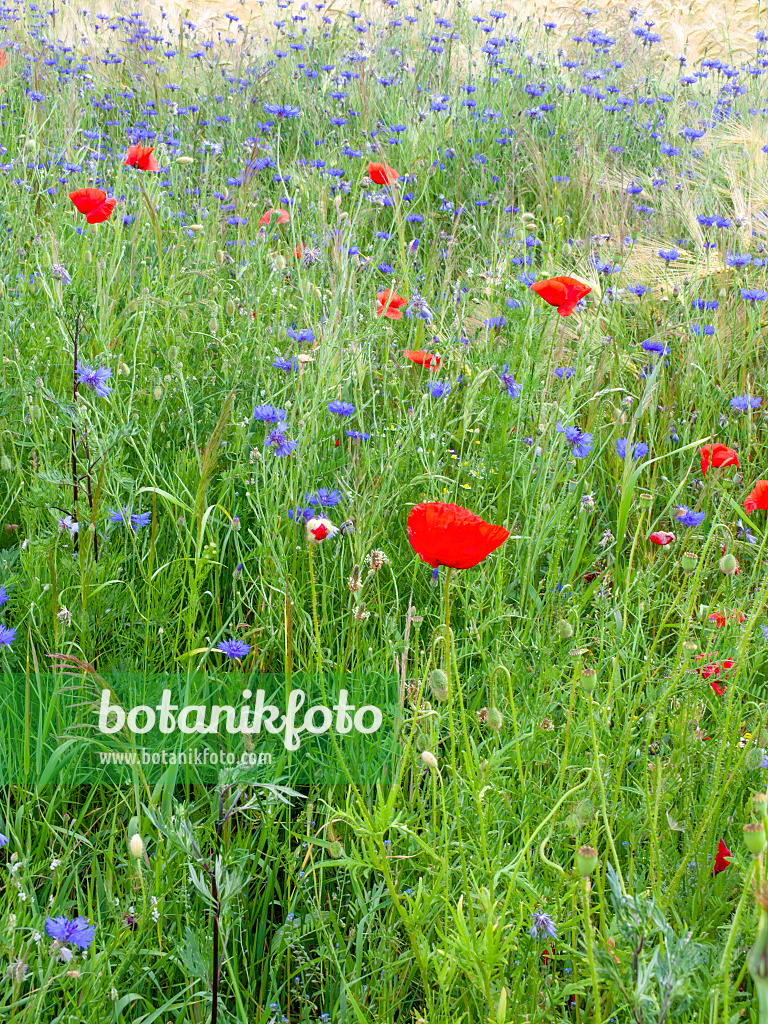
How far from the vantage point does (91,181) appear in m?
3.27

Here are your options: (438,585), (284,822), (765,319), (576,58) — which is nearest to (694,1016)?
(284,822)

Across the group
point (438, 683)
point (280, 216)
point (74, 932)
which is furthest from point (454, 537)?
point (280, 216)

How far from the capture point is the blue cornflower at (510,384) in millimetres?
2047

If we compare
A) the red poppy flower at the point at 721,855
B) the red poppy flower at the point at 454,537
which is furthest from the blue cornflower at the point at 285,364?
the red poppy flower at the point at 721,855

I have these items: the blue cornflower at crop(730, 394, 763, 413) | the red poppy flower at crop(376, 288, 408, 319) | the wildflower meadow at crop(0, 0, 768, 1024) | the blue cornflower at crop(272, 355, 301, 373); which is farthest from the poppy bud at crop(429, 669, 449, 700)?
the blue cornflower at crop(730, 394, 763, 413)

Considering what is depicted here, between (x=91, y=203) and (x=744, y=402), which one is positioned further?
(x=744, y=402)

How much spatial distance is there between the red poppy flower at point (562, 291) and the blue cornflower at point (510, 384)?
0.26m

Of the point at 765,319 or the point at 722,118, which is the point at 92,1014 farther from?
the point at 722,118

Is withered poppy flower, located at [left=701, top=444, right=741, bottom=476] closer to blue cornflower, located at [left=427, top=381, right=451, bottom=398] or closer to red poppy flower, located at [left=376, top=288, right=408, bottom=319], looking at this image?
blue cornflower, located at [left=427, top=381, right=451, bottom=398]

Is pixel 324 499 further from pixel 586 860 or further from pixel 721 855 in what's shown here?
pixel 586 860

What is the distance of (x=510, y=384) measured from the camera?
2.11 m

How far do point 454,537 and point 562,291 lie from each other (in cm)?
97

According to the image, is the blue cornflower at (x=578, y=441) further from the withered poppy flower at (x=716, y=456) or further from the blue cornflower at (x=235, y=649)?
the blue cornflower at (x=235, y=649)

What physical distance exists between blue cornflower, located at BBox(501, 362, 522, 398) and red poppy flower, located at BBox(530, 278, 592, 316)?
0.26 meters
